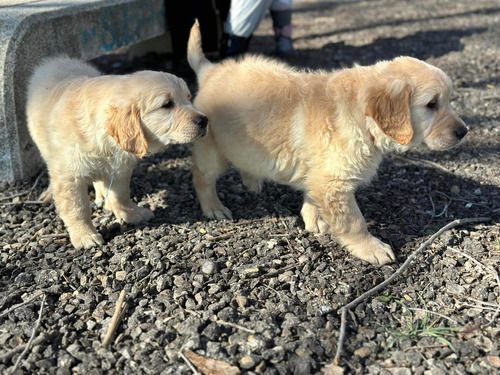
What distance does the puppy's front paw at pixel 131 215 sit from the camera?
406cm

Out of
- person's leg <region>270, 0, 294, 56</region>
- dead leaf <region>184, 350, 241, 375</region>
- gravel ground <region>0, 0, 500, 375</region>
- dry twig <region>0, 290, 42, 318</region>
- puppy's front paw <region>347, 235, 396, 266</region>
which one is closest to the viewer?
dead leaf <region>184, 350, 241, 375</region>

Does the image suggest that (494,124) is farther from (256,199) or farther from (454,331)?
(454,331)

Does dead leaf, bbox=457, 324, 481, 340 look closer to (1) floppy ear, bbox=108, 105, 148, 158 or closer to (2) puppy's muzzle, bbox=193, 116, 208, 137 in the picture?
(2) puppy's muzzle, bbox=193, 116, 208, 137

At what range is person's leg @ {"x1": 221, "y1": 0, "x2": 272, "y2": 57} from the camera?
Answer: 6.88m

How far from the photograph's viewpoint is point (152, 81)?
333 centimetres

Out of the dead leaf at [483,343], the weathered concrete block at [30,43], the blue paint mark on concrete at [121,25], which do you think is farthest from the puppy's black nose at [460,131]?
the blue paint mark on concrete at [121,25]

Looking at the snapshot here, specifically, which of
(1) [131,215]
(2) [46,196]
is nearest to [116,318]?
(1) [131,215]

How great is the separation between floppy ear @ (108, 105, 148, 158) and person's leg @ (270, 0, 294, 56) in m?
5.49

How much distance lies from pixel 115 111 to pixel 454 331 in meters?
2.40

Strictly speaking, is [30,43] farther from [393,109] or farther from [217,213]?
[393,109]

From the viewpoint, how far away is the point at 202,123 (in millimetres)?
3424

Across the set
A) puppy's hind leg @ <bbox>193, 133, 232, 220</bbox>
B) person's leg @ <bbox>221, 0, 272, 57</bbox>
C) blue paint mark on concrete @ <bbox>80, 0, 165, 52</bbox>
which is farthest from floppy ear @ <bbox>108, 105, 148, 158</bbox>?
person's leg @ <bbox>221, 0, 272, 57</bbox>

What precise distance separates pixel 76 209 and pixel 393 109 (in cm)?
231

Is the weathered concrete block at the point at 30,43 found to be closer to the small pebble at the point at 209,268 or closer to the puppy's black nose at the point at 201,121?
the puppy's black nose at the point at 201,121
